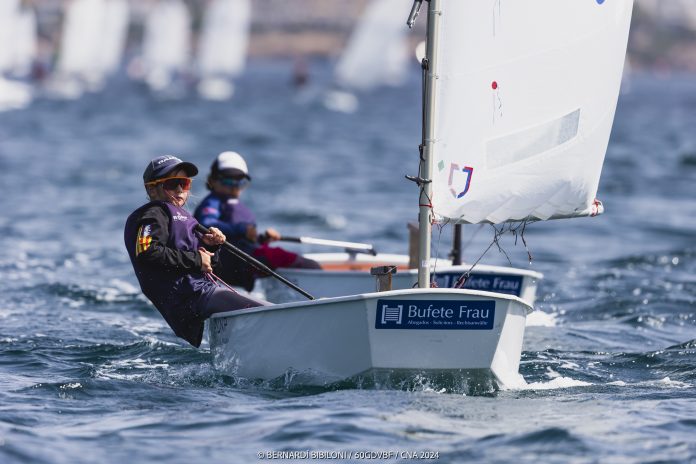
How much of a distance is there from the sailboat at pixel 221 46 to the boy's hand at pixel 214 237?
66.7m

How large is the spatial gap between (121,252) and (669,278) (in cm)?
747

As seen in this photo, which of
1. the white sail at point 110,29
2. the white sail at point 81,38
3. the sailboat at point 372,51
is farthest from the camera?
the white sail at point 110,29

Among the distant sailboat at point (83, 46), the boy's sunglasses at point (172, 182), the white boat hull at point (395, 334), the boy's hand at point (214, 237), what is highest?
the distant sailboat at point (83, 46)

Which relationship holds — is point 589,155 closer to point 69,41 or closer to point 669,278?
point 669,278

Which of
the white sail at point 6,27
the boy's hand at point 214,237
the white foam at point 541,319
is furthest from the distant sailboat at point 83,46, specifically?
the boy's hand at point 214,237

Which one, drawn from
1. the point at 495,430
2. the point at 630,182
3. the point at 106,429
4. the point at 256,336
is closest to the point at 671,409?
the point at 495,430

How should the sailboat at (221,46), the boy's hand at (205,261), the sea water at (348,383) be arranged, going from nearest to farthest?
the sea water at (348,383)
the boy's hand at (205,261)
the sailboat at (221,46)

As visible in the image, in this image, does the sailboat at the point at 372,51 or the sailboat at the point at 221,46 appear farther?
the sailboat at the point at 221,46

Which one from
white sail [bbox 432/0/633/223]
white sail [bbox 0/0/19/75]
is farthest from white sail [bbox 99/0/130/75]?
white sail [bbox 432/0/633/223]

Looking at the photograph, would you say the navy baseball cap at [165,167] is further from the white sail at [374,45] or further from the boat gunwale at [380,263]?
the white sail at [374,45]

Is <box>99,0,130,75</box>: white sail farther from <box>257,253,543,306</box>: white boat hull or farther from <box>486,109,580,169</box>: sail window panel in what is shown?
<box>486,109,580,169</box>: sail window panel

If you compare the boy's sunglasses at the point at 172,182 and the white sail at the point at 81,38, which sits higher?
the white sail at the point at 81,38

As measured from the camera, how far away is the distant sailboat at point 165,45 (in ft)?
275

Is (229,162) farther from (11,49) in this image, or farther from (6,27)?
(11,49)
